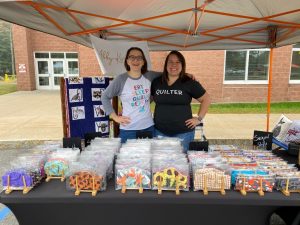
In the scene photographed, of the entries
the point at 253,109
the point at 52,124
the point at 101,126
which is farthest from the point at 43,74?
the point at 101,126

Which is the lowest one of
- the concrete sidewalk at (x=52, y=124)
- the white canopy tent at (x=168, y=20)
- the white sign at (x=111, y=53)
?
the concrete sidewalk at (x=52, y=124)

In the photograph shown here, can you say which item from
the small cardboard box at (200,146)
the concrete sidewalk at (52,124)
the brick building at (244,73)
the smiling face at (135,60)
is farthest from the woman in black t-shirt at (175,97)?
the brick building at (244,73)

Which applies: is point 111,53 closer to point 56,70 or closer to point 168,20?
point 168,20

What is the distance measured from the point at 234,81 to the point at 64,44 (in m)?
11.6

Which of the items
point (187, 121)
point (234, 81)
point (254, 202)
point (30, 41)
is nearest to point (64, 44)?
point (30, 41)

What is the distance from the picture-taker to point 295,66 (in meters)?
11.9

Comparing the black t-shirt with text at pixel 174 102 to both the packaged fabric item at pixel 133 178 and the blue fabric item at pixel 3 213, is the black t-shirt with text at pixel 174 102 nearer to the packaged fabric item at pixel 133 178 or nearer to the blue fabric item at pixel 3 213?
the packaged fabric item at pixel 133 178

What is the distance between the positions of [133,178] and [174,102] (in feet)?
4.15

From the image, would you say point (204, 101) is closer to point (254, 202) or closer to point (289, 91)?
point (254, 202)

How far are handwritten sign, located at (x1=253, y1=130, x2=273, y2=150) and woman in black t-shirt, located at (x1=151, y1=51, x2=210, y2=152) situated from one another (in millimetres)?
642

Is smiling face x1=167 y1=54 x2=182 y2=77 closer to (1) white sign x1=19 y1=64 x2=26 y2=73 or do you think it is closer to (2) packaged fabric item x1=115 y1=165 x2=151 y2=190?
(2) packaged fabric item x1=115 y1=165 x2=151 y2=190

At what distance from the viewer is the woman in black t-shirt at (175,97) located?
2.80m

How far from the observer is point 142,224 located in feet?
6.57

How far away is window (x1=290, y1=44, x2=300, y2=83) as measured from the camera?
11745 mm
